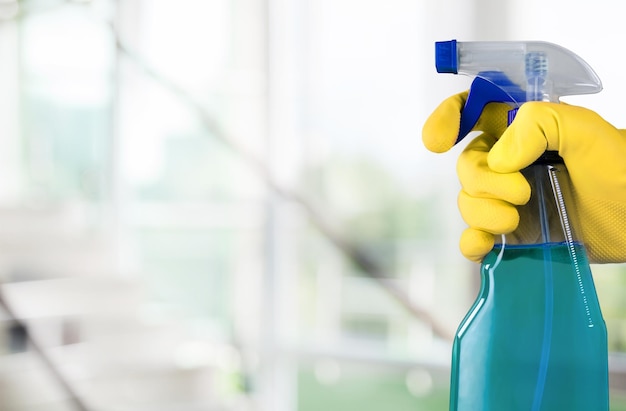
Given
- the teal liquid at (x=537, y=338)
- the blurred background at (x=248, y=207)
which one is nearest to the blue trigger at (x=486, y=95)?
the teal liquid at (x=537, y=338)

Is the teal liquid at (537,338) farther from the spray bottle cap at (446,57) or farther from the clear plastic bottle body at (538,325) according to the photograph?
the spray bottle cap at (446,57)

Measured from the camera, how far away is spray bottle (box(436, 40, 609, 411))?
0.57 meters

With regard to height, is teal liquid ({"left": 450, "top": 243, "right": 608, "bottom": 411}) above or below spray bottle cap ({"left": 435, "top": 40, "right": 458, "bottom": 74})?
below

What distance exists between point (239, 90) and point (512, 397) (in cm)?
306

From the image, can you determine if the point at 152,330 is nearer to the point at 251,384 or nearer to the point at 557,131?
the point at 251,384

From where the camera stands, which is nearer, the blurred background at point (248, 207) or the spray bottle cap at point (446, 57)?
the spray bottle cap at point (446, 57)

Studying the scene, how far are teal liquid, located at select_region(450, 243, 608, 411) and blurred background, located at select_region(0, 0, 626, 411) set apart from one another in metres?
1.90

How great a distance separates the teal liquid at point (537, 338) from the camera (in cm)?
57

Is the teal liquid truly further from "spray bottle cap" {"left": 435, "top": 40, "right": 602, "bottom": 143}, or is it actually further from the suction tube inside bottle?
"spray bottle cap" {"left": 435, "top": 40, "right": 602, "bottom": 143}

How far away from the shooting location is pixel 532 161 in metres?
0.58

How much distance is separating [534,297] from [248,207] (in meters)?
2.93

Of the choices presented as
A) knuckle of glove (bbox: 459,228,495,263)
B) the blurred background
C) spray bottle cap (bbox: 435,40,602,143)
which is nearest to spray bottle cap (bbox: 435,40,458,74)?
spray bottle cap (bbox: 435,40,602,143)

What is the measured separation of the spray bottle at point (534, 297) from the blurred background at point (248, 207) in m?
1.87

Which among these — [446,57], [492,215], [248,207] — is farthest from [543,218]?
A: [248,207]
